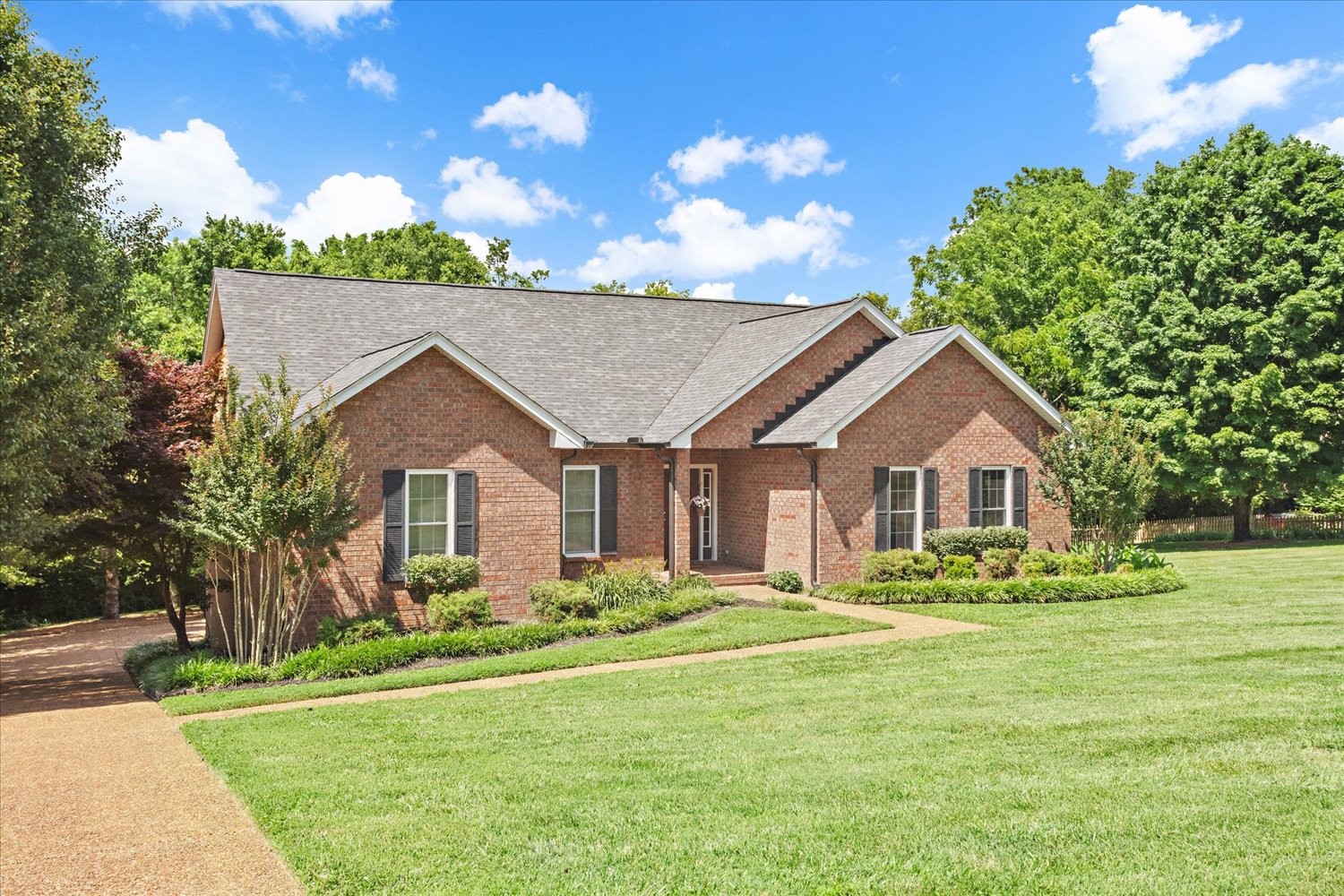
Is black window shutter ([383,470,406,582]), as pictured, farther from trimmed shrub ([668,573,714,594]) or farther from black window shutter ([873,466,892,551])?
black window shutter ([873,466,892,551])

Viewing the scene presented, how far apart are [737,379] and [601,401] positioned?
10.5ft

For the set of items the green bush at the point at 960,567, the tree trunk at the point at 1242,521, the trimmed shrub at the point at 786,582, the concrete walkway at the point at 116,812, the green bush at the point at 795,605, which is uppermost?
the tree trunk at the point at 1242,521

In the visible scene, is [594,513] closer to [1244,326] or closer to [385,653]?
[385,653]

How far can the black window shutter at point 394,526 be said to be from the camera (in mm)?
18359

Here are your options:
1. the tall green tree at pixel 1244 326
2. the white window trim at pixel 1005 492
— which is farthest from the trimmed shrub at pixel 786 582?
the tall green tree at pixel 1244 326

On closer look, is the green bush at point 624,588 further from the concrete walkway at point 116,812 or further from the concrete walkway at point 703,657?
the concrete walkway at point 116,812

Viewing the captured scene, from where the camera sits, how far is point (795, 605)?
18938 millimetres

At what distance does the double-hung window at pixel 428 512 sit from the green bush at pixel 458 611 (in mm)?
1200

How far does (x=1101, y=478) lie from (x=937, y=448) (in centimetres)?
357

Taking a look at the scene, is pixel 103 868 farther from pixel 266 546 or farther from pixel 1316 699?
pixel 1316 699

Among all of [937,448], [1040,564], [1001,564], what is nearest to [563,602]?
[937,448]

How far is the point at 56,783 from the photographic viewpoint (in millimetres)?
10281

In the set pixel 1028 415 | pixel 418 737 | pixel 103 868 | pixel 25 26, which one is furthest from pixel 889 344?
pixel 103 868

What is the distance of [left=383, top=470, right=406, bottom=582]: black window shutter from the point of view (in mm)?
18359
